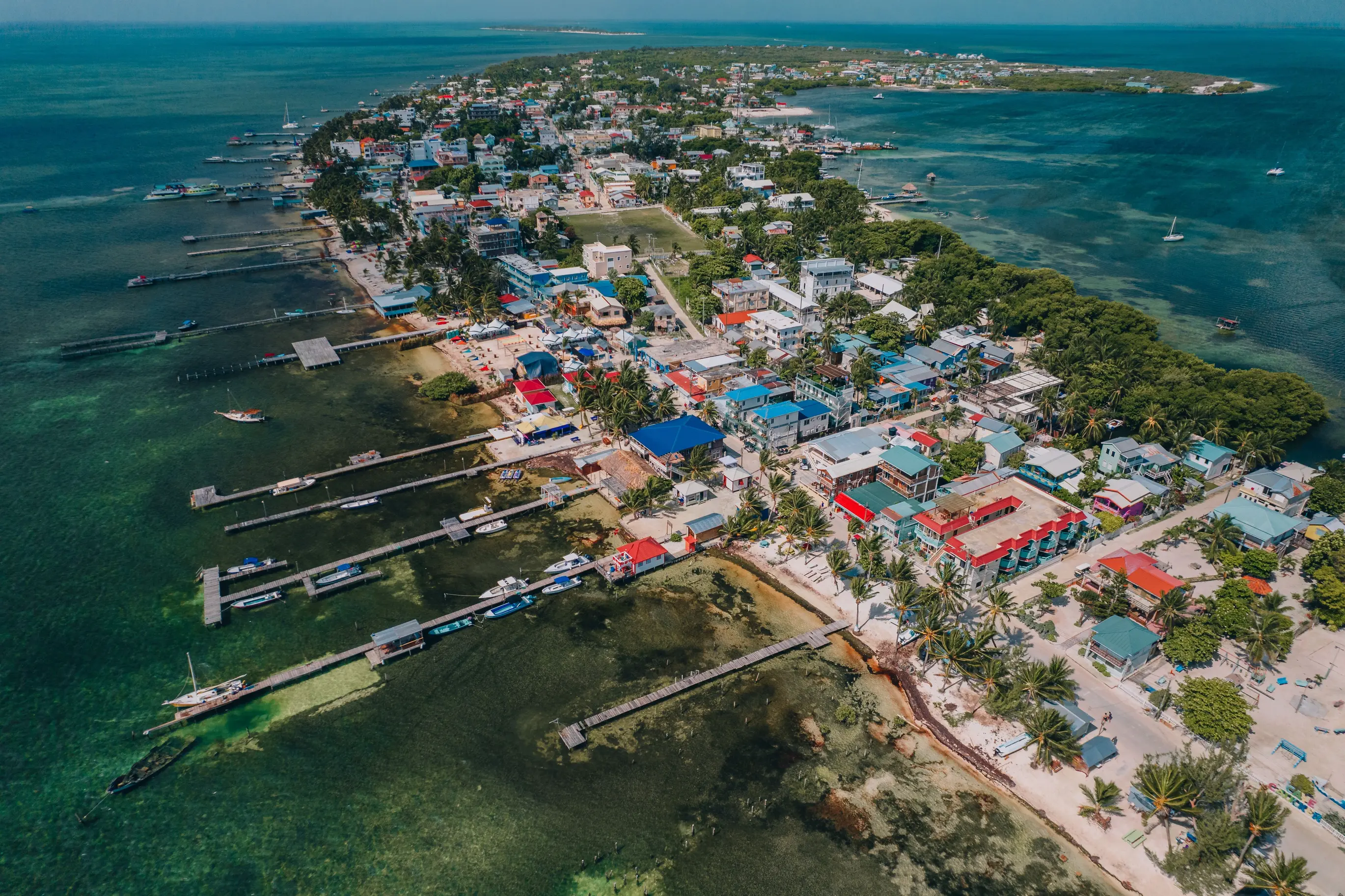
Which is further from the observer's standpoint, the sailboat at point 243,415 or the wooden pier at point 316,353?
the wooden pier at point 316,353

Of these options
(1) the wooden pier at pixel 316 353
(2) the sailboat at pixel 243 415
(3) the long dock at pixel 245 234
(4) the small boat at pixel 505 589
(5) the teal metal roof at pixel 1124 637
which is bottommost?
(4) the small boat at pixel 505 589

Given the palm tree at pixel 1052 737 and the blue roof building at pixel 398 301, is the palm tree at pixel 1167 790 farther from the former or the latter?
the blue roof building at pixel 398 301

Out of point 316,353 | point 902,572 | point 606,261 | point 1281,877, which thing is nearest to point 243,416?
point 316,353

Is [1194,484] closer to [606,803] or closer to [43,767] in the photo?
[606,803]

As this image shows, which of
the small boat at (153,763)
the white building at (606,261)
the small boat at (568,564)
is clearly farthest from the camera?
the white building at (606,261)

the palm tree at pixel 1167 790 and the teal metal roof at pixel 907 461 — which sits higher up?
the teal metal roof at pixel 907 461

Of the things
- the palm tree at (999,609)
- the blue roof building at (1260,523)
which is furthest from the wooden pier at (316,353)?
the blue roof building at (1260,523)
